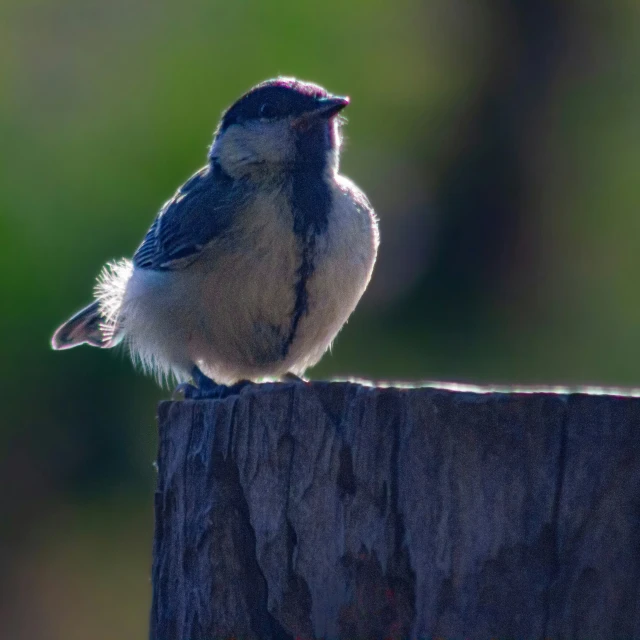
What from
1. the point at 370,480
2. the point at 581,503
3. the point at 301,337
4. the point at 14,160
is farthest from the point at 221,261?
the point at 14,160

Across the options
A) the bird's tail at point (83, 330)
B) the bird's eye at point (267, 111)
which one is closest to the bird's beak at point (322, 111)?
the bird's eye at point (267, 111)

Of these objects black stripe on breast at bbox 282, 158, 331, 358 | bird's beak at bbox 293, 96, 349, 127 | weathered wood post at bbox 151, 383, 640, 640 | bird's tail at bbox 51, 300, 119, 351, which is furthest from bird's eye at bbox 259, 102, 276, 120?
weathered wood post at bbox 151, 383, 640, 640

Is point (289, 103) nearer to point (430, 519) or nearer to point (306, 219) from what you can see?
point (306, 219)

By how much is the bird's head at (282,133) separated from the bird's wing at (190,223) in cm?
13

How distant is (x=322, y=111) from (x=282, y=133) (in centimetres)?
22

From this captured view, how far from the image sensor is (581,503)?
2.59 meters

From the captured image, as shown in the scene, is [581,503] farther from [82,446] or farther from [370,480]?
[82,446]

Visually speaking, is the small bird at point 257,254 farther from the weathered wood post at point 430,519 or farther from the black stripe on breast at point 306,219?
the weathered wood post at point 430,519

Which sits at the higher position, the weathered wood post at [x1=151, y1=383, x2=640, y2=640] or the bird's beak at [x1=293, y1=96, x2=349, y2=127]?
the bird's beak at [x1=293, y1=96, x2=349, y2=127]

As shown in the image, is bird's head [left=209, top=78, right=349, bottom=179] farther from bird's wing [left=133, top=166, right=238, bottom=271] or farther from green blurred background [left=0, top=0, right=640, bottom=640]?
green blurred background [left=0, top=0, right=640, bottom=640]

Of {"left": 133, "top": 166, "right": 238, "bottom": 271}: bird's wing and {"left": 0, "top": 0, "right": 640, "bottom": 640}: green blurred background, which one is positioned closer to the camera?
{"left": 133, "top": 166, "right": 238, "bottom": 271}: bird's wing

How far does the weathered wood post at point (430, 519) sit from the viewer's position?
257cm

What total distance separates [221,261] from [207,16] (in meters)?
3.91

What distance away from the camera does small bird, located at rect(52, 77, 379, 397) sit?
15.0ft
